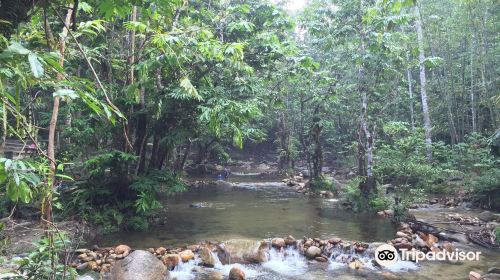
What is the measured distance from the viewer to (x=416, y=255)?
23.4 ft

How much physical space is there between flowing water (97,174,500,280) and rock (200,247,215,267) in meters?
0.12

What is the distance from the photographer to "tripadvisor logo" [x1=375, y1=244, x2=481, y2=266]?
6.99 meters

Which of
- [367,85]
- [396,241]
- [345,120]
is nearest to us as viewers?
[396,241]

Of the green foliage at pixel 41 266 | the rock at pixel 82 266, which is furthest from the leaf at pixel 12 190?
the rock at pixel 82 266

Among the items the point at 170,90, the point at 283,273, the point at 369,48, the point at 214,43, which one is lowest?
the point at 283,273

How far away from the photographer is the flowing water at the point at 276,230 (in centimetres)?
654

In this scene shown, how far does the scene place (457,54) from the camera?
18.0 meters

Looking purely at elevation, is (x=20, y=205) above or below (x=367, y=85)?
below

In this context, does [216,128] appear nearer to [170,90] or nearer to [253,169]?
[170,90]

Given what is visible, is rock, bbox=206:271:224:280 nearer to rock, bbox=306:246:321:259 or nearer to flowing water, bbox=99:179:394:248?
flowing water, bbox=99:179:394:248

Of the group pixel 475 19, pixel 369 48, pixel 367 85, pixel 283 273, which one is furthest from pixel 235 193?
pixel 475 19

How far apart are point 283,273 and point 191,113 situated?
4269mm

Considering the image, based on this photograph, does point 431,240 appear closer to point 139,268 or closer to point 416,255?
point 416,255

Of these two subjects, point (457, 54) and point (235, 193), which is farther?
point (457, 54)
